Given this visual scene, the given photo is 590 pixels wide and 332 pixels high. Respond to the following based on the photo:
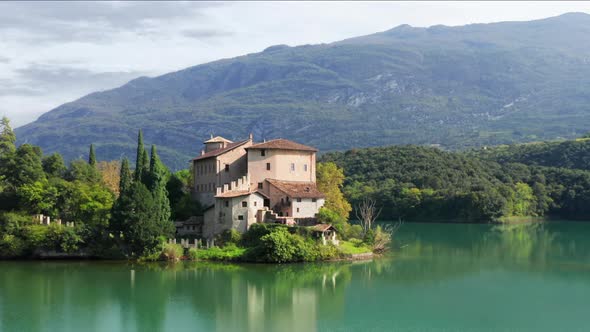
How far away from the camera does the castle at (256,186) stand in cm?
4728

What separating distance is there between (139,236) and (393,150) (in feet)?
225

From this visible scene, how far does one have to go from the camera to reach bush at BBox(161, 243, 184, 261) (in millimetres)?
45594

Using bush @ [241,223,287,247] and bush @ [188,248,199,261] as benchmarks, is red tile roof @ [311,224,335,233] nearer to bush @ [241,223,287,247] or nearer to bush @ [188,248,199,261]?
bush @ [241,223,287,247]

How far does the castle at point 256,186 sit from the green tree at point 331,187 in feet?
9.14

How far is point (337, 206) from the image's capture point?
55625mm

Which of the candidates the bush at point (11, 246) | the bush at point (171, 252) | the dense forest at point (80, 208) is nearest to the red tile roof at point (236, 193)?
the dense forest at point (80, 208)

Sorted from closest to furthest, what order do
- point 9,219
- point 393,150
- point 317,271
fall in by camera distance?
point 317,271 < point 9,219 < point 393,150

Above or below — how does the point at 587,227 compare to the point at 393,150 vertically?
below

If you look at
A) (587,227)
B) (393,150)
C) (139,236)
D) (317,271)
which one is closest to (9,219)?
(139,236)

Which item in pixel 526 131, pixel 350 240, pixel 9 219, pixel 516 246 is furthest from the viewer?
pixel 526 131

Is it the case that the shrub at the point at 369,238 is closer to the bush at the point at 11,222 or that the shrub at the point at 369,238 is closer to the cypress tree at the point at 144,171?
the cypress tree at the point at 144,171

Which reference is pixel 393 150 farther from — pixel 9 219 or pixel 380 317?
pixel 380 317

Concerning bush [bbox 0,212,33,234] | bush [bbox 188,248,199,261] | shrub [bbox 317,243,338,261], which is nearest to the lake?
shrub [bbox 317,243,338,261]

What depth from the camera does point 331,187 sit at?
191 feet
